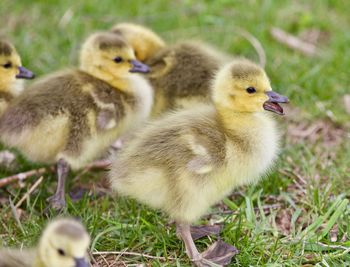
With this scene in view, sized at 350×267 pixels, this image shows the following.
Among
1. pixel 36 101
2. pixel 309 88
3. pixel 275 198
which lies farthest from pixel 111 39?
pixel 309 88

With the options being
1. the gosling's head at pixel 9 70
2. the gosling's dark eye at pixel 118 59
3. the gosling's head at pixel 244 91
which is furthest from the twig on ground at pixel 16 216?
the gosling's head at pixel 244 91

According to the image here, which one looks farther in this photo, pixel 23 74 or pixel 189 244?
pixel 23 74

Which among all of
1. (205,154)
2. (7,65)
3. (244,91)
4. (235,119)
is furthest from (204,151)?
(7,65)

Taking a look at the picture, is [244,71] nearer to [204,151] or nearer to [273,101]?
[273,101]

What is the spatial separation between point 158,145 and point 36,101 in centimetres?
67

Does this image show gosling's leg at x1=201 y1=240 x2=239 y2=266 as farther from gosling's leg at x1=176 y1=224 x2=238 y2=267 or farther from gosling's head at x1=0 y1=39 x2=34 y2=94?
gosling's head at x1=0 y1=39 x2=34 y2=94

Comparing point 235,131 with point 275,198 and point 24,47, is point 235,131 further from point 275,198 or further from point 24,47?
point 24,47

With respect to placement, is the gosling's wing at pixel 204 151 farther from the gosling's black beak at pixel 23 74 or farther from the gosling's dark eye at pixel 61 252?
the gosling's black beak at pixel 23 74

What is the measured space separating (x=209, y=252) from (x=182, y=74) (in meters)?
0.98

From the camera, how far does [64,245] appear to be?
209 cm

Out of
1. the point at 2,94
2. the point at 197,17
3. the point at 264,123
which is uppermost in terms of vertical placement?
the point at 264,123

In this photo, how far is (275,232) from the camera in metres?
2.89

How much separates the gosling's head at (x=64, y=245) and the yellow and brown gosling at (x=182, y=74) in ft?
4.32

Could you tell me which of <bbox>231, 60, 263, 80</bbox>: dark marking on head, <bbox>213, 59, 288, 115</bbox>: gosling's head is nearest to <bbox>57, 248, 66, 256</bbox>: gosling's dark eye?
<bbox>213, 59, 288, 115</bbox>: gosling's head
